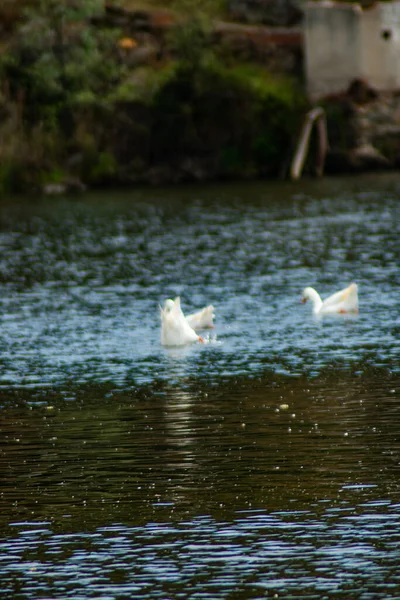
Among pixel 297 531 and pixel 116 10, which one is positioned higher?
pixel 116 10

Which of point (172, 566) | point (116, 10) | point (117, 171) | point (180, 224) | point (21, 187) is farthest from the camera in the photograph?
point (116, 10)

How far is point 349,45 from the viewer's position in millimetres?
99562

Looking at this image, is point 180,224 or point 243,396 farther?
point 180,224

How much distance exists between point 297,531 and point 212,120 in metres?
84.1

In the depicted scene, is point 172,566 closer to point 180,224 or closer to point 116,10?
point 180,224

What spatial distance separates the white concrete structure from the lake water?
190 feet

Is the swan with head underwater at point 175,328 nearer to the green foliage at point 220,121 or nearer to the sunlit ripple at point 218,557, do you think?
the sunlit ripple at point 218,557

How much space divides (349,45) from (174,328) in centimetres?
7510

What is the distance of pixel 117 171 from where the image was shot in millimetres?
94188

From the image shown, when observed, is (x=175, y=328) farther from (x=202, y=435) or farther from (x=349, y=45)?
(x=349, y=45)

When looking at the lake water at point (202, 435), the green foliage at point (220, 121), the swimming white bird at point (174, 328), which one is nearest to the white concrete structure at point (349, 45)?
the green foliage at point (220, 121)

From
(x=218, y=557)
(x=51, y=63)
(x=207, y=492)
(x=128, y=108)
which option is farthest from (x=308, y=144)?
(x=218, y=557)

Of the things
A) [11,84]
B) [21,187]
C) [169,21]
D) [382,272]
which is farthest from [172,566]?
[169,21]

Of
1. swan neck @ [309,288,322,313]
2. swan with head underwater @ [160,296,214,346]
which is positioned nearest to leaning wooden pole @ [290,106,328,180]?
swan neck @ [309,288,322,313]
